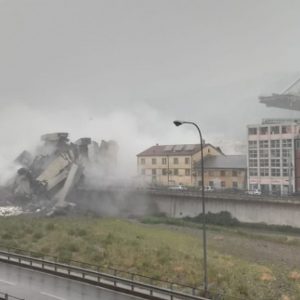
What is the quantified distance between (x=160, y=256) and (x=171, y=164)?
9040cm

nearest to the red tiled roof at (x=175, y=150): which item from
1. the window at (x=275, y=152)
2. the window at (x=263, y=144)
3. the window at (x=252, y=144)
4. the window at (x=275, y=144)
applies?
the window at (x=252, y=144)

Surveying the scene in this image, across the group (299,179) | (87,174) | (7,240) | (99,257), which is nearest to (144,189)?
(87,174)

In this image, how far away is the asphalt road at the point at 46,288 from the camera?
29.5 metres

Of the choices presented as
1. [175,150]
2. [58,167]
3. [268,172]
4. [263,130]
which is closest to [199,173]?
[175,150]

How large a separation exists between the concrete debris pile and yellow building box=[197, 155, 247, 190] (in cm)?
2851

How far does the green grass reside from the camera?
3838 centimetres

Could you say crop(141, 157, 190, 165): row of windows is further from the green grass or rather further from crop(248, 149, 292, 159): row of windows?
the green grass

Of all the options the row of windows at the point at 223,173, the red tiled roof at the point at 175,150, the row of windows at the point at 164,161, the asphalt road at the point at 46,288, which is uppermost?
the red tiled roof at the point at 175,150

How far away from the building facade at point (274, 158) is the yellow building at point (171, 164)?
78.9 ft

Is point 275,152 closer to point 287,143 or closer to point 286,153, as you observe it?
point 286,153

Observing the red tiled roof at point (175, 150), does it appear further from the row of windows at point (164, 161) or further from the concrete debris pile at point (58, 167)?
the concrete debris pile at point (58, 167)

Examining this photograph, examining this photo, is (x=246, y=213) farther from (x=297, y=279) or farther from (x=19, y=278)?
(x=19, y=278)

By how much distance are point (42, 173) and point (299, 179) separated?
2447 inches

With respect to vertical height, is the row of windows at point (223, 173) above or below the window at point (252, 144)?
below
